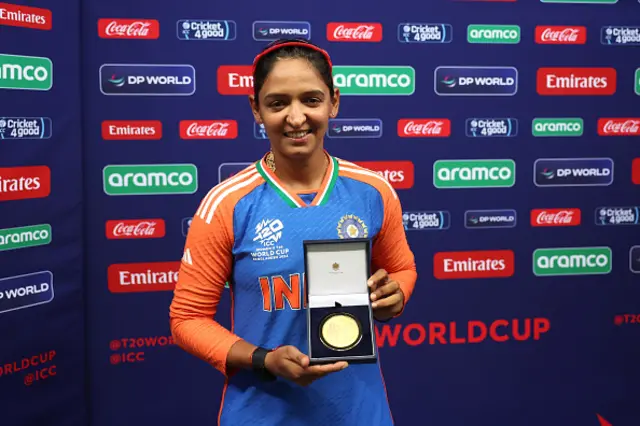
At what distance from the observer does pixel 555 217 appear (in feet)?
9.95

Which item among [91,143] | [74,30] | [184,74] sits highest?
[74,30]

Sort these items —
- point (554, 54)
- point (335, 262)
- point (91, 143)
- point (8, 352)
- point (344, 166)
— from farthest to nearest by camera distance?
1. point (554, 54)
2. point (91, 143)
3. point (8, 352)
4. point (344, 166)
5. point (335, 262)

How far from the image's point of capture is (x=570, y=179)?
9.91 feet

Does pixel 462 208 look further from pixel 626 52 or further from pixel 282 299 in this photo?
pixel 282 299

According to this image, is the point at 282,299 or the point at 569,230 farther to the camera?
the point at 569,230

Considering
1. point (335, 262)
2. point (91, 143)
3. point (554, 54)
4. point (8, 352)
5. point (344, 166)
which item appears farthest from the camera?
point (554, 54)

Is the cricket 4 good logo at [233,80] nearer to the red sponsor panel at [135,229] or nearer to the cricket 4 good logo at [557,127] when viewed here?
the red sponsor panel at [135,229]

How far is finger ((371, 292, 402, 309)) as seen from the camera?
116 centimetres

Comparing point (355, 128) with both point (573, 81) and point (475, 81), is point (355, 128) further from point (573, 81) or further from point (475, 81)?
point (573, 81)

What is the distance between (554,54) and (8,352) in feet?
9.26

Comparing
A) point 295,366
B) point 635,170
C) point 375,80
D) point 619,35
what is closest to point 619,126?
point 635,170

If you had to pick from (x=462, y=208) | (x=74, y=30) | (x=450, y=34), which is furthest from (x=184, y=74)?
(x=462, y=208)

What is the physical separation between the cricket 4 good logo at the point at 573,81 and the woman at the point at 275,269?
2.07 meters

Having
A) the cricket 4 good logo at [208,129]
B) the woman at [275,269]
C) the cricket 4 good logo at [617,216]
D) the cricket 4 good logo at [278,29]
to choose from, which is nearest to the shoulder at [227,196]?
the woman at [275,269]
